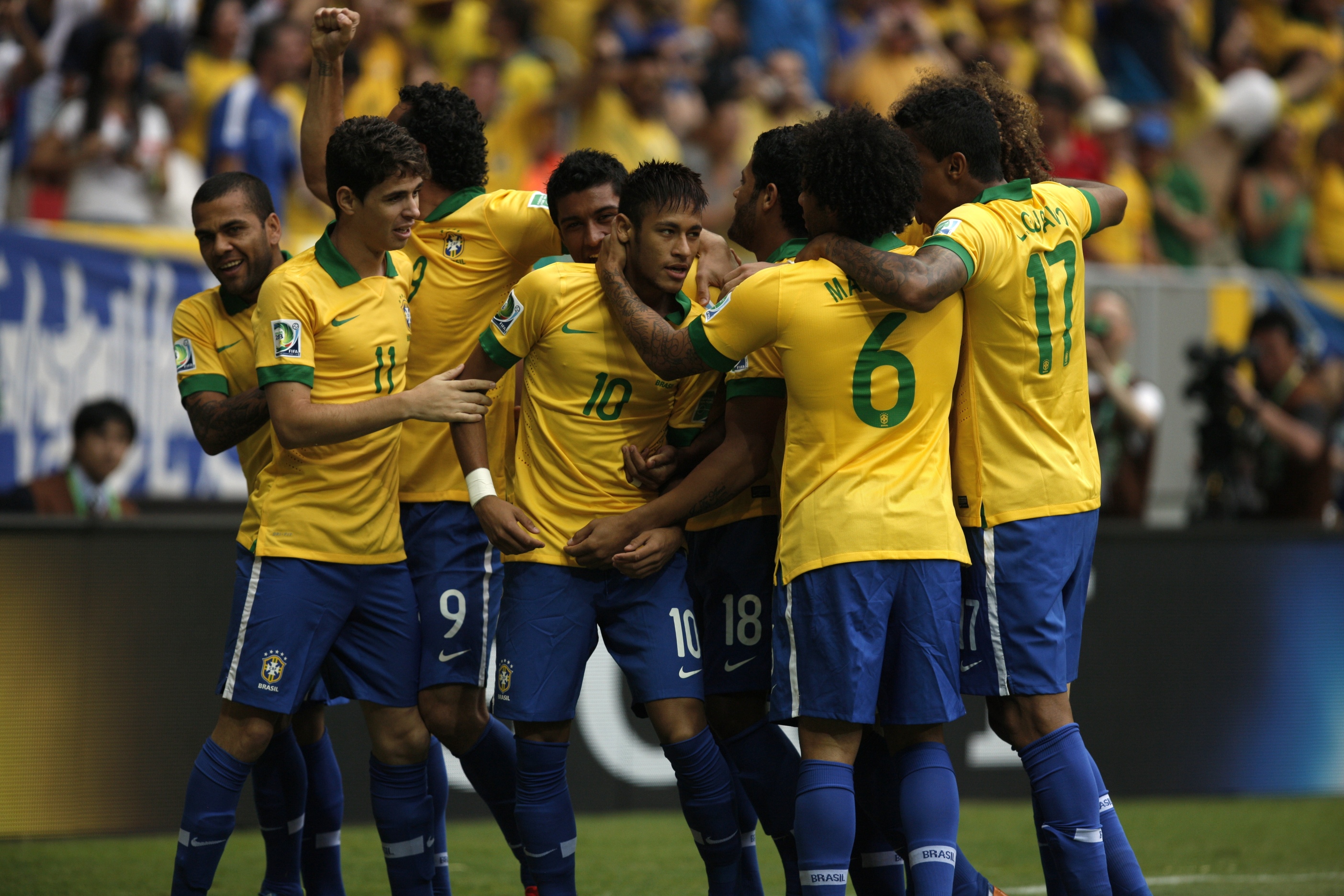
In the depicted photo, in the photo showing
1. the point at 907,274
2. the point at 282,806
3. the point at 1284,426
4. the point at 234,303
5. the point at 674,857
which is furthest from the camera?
the point at 1284,426

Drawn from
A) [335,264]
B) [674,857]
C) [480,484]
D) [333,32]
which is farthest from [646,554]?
[674,857]

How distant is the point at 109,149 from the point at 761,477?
6.22m

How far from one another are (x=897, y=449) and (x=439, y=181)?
1.81 meters

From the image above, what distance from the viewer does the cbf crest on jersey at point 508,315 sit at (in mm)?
4184

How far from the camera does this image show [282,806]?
4.70 m

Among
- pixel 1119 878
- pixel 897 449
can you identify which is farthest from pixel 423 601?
pixel 1119 878

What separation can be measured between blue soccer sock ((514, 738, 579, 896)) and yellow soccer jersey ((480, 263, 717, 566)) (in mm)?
544

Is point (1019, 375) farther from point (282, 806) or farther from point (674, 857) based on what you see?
point (674, 857)

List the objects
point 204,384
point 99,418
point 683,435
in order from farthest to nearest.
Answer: point 99,418, point 204,384, point 683,435

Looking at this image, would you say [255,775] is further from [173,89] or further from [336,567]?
[173,89]

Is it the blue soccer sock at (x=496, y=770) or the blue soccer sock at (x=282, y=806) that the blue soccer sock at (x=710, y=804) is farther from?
the blue soccer sock at (x=282, y=806)

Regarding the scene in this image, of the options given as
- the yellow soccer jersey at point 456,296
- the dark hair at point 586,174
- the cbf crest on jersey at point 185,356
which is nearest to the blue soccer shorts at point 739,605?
the yellow soccer jersey at point 456,296

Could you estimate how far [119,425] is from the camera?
271 inches

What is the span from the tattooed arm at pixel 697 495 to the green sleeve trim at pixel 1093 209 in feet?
3.61
